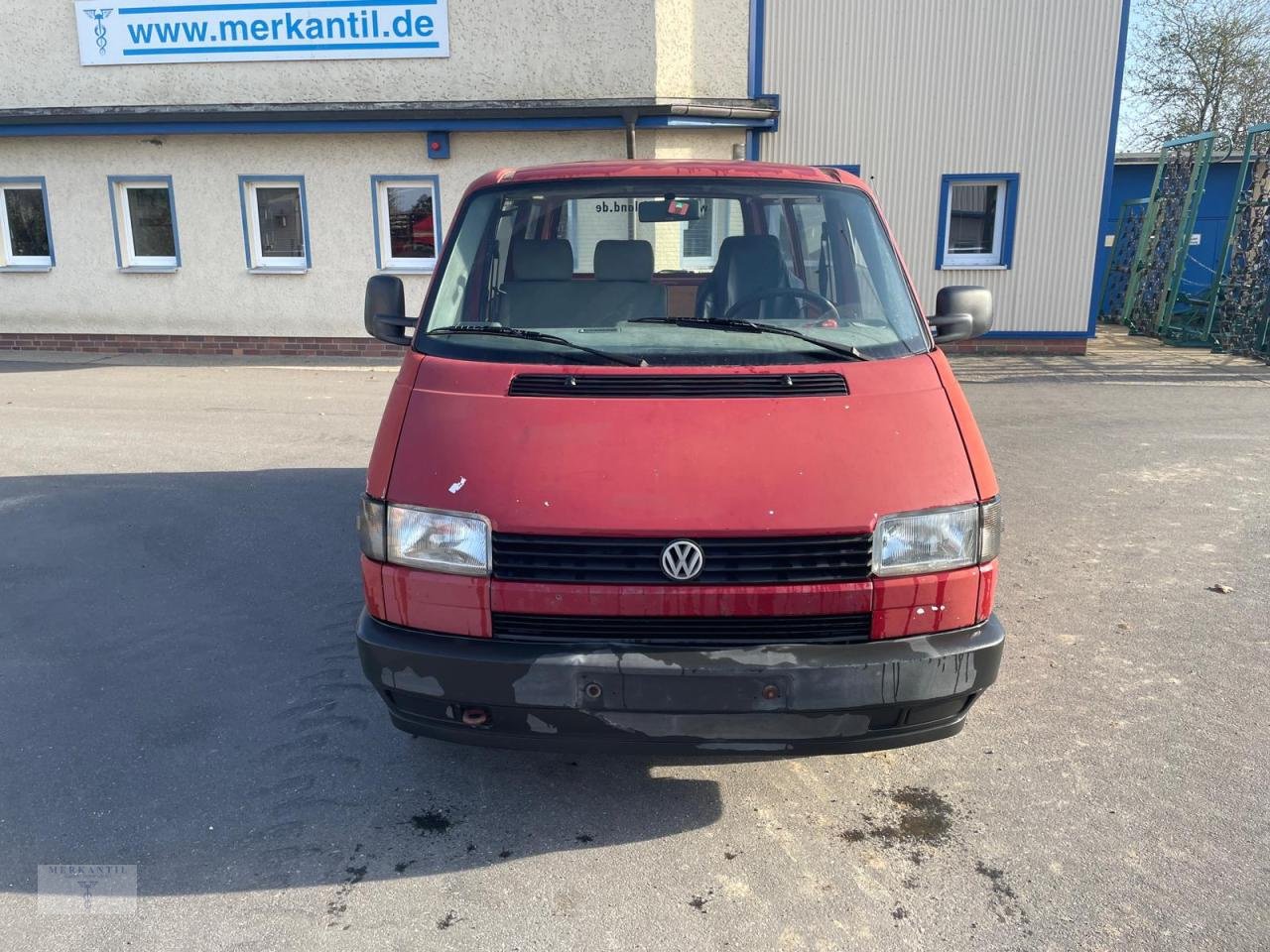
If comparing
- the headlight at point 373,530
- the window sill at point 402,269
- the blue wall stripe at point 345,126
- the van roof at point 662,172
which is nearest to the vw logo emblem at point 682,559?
the headlight at point 373,530

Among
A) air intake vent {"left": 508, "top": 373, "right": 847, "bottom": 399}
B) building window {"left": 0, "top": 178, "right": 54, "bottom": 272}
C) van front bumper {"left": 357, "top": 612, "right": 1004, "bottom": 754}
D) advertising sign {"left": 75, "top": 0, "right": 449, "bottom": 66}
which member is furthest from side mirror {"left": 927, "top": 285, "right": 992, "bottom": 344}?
building window {"left": 0, "top": 178, "right": 54, "bottom": 272}

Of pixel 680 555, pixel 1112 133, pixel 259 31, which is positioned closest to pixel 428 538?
pixel 680 555

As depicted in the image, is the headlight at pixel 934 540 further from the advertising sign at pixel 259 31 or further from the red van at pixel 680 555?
the advertising sign at pixel 259 31

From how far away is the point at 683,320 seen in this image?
3.63 metres

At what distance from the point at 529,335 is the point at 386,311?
0.98 m

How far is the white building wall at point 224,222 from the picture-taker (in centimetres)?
1371

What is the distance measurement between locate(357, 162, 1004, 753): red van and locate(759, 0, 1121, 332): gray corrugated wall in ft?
38.8

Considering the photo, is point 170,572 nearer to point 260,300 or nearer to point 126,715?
point 126,715

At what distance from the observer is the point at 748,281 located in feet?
12.9

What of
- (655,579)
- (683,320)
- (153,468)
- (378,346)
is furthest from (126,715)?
(378,346)

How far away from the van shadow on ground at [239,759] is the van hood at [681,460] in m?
1.11

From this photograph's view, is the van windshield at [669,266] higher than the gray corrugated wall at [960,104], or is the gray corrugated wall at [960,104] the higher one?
the gray corrugated wall at [960,104]

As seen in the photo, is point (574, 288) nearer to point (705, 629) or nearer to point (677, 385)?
point (677, 385)

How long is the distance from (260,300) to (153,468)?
7.21 meters
